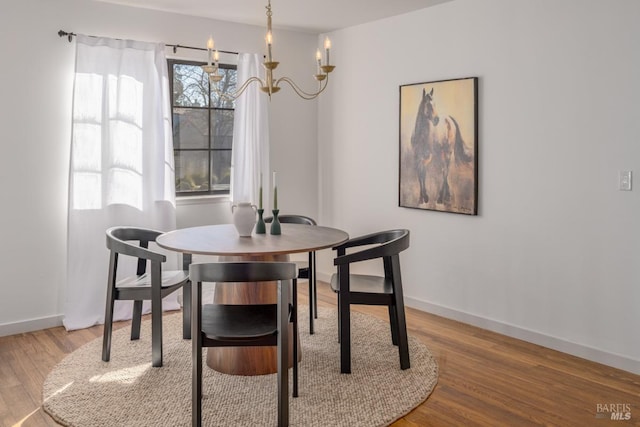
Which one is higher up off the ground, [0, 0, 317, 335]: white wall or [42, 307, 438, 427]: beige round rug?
[0, 0, 317, 335]: white wall

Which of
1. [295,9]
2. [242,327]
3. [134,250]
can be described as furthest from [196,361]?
[295,9]

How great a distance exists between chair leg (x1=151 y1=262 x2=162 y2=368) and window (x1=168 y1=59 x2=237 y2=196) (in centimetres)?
168

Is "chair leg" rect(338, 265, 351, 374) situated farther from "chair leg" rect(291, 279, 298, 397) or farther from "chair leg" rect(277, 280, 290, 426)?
Answer: "chair leg" rect(277, 280, 290, 426)

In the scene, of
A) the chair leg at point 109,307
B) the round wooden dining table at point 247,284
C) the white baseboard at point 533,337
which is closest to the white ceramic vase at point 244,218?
the round wooden dining table at point 247,284

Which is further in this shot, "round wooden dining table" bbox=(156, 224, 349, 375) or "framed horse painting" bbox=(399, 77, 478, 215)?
"framed horse painting" bbox=(399, 77, 478, 215)

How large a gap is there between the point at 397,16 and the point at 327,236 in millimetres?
2296

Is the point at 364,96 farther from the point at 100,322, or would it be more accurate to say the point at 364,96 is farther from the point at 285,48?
the point at 100,322

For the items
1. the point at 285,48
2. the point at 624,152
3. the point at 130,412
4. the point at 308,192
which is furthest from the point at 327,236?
the point at 285,48

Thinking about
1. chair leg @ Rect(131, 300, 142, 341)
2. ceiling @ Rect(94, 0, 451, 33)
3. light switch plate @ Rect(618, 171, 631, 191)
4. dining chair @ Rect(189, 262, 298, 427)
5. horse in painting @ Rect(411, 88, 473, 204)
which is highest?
ceiling @ Rect(94, 0, 451, 33)

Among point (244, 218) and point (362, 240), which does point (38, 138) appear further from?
point (362, 240)

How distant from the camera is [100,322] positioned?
13.8ft

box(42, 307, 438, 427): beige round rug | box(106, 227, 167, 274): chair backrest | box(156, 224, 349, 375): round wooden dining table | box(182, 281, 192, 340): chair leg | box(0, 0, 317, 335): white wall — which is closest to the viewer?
box(42, 307, 438, 427): beige round rug

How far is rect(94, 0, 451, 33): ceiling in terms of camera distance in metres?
4.21

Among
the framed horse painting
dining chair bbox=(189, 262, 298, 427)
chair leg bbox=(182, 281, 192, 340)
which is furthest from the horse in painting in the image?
dining chair bbox=(189, 262, 298, 427)
